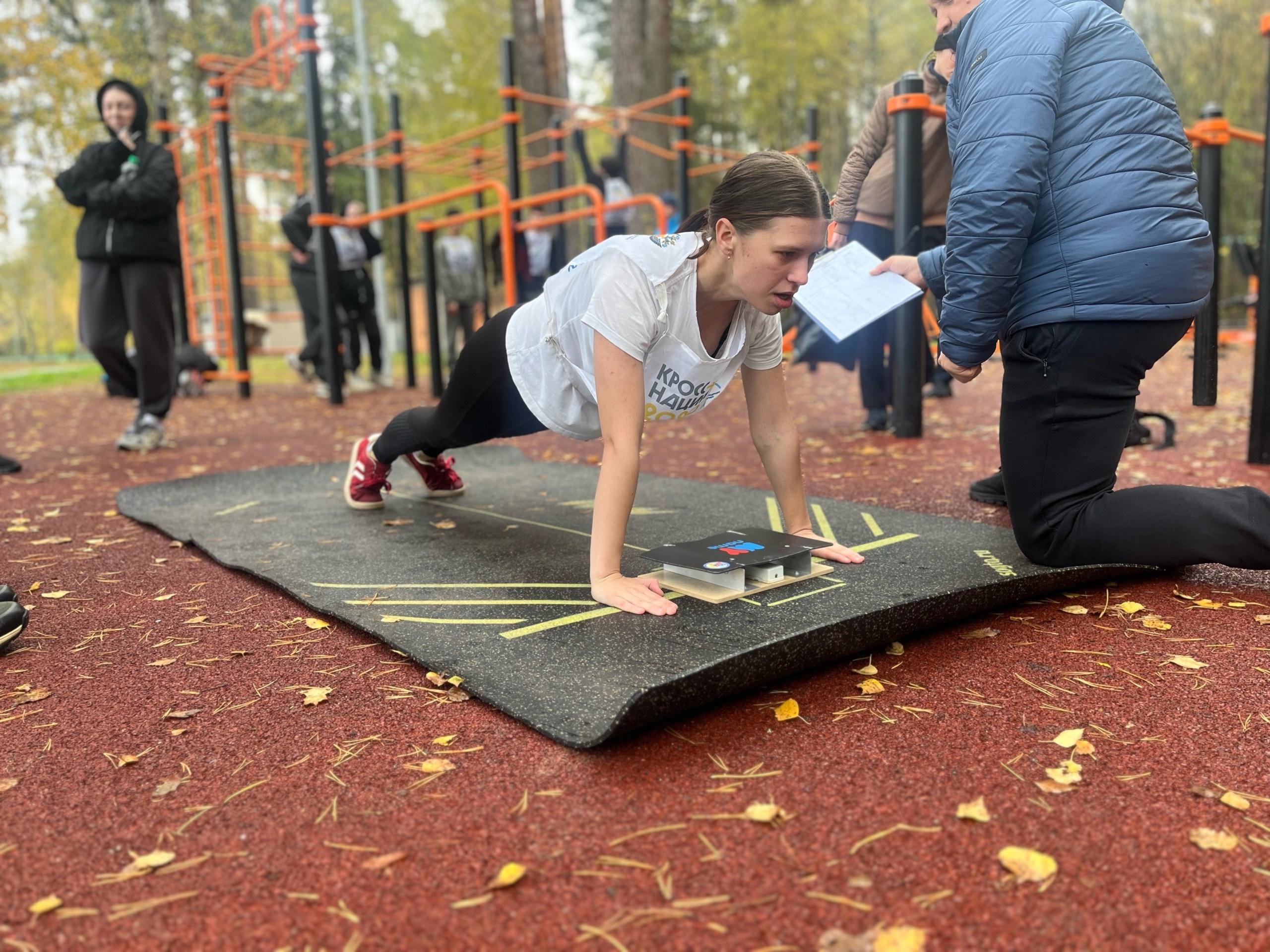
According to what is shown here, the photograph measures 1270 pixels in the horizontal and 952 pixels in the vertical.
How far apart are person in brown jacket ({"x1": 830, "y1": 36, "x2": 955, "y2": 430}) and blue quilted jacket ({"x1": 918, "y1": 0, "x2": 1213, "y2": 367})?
936 mm

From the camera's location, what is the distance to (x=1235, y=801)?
138 centimetres

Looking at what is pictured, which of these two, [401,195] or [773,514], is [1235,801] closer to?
[773,514]

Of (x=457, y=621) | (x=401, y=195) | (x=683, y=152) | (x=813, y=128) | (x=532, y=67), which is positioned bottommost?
(x=457, y=621)

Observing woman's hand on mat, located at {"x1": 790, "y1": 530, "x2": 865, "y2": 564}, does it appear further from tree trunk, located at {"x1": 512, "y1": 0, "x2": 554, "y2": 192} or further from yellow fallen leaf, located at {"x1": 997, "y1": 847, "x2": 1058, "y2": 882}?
tree trunk, located at {"x1": 512, "y1": 0, "x2": 554, "y2": 192}

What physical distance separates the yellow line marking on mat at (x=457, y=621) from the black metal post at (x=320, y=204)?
5.98 metres

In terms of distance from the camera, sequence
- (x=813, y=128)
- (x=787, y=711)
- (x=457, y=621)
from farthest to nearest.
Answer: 1. (x=813, y=128)
2. (x=457, y=621)
3. (x=787, y=711)

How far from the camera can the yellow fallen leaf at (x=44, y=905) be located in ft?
3.94

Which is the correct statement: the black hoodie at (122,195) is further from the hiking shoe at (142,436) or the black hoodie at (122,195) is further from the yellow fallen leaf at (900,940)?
the yellow fallen leaf at (900,940)

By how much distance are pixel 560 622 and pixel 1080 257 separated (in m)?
1.41

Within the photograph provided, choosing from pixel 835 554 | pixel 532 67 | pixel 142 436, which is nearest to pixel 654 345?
pixel 835 554

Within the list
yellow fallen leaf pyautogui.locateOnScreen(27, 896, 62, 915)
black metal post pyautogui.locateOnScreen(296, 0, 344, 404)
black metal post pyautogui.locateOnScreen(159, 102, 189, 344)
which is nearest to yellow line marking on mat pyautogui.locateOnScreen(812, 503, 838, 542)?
yellow fallen leaf pyautogui.locateOnScreen(27, 896, 62, 915)

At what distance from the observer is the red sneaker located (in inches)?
140

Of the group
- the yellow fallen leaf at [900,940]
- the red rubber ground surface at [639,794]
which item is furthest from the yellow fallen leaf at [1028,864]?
the yellow fallen leaf at [900,940]

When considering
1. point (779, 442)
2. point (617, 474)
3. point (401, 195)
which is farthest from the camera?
point (401, 195)
